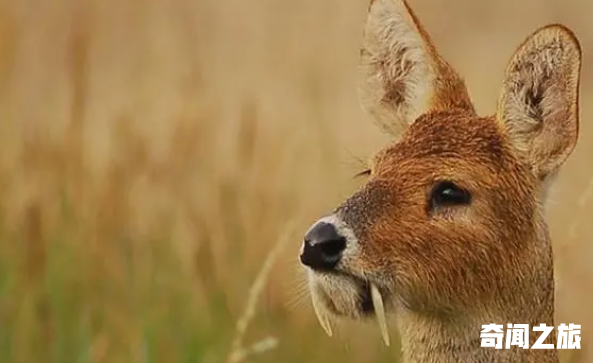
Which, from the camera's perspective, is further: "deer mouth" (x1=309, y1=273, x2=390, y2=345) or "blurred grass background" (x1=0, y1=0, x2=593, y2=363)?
"blurred grass background" (x1=0, y1=0, x2=593, y2=363)

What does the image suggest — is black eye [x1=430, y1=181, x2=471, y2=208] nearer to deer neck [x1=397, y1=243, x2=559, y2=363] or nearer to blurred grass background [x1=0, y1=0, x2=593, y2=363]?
deer neck [x1=397, y1=243, x2=559, y2=363]

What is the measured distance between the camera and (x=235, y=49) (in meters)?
3.04

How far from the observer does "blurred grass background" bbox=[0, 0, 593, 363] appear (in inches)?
113

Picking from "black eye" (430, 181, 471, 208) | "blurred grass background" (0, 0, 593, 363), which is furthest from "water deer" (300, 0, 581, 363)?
"blurred grass background" (0, 0, 593, 363)

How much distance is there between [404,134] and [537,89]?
185mm

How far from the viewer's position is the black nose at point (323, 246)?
2123 mm

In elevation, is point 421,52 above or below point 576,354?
above

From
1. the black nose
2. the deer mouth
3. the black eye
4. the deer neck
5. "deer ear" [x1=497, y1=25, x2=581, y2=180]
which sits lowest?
the deer neck

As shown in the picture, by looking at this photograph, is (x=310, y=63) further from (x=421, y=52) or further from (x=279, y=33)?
(x=421, y=52)

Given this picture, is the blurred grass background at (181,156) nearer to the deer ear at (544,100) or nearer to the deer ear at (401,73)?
the deer ear at (401,73)

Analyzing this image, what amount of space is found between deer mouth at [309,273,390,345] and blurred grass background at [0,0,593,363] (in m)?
0.55

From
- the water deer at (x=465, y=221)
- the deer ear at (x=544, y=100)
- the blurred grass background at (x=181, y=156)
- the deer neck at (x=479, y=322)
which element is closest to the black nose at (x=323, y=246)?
the water deer at (x=465, y=221)

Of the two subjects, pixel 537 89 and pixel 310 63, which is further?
pixel 310 63

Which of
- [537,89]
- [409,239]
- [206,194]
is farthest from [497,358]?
[206,194]
